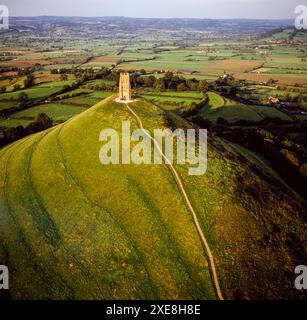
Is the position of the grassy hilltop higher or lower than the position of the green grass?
lower

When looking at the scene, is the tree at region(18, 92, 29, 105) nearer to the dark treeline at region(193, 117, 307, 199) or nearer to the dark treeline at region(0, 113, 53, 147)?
the dark treeline at region(0, 113, 53, 147)

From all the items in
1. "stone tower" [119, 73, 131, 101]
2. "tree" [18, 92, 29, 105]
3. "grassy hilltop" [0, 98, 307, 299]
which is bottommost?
"grassy hilltop" [0, 98, 307, 299]

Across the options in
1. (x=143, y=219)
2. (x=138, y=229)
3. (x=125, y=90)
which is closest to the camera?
(x=138, y=229)

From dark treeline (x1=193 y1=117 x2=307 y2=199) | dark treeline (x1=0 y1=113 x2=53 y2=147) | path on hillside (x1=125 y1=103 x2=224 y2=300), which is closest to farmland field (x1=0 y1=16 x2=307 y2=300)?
path on hillside (x1=125 y1=103 x2=224 y2=300)

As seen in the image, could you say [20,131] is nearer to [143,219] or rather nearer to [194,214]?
[143,219]

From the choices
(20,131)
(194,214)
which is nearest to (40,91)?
(20,131)

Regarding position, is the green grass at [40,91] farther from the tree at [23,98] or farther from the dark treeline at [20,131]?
the dark treeline at [20,131]

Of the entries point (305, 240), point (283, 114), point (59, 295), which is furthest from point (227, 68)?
point (59, 295)

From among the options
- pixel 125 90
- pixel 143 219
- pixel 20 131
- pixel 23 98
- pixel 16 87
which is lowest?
pixel 143 219
